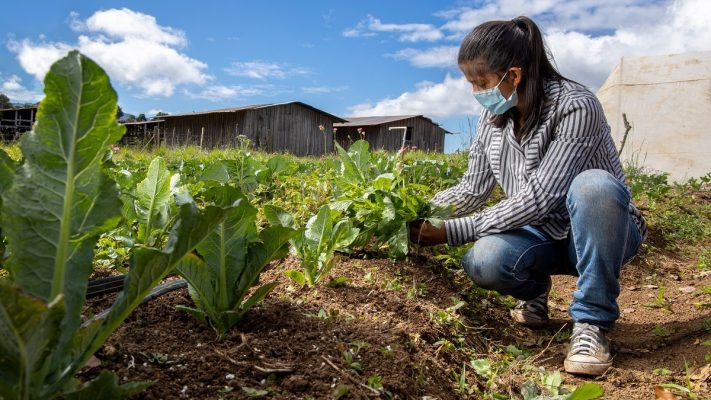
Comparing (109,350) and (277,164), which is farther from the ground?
(277,164)

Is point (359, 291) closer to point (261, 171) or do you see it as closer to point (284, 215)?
point (284, 215)

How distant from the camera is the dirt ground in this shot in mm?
1498

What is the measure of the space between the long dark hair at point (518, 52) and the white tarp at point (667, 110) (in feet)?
25.5

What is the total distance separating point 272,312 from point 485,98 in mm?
1397

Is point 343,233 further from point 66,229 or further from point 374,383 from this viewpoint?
point 66,229

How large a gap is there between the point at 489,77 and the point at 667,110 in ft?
28.8

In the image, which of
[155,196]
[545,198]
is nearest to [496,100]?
[545,198]

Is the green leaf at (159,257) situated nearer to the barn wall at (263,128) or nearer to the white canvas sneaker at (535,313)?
the white canvas sneaker at (535,313)

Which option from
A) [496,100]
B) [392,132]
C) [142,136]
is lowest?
[496,100]

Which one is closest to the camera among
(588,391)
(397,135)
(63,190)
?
(63,190)

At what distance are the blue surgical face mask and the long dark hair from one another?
0.05 meters

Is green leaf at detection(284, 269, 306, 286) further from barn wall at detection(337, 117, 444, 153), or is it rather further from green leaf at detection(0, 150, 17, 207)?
barn wall at detection(337, 117, 444, 153)

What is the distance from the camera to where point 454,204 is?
114 inches

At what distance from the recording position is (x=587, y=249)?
2400mm
